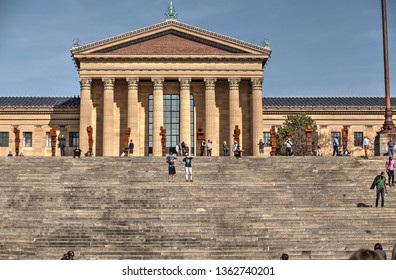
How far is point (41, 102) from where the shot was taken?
8331 cm

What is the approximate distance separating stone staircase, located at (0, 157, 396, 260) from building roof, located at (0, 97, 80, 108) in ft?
145

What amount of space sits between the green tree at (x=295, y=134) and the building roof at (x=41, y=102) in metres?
25.3

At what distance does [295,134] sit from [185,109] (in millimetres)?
12809

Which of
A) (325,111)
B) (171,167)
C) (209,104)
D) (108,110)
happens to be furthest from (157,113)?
(171,167)

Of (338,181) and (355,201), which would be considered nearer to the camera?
(355,201)

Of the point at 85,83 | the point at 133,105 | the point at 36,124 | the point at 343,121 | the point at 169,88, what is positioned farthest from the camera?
the point at 343,121

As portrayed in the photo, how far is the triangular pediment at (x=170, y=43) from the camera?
6675 cm

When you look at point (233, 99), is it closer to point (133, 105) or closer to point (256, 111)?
point (256, 111)

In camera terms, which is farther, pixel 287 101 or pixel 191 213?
pixel 287 101

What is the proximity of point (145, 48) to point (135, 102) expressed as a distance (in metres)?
5.95

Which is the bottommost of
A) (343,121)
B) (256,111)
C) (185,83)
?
(343,121)
